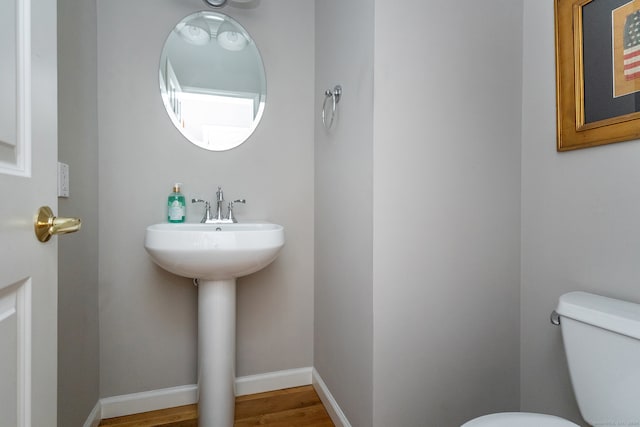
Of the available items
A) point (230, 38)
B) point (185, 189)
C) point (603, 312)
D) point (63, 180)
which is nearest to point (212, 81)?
point (230, 38)

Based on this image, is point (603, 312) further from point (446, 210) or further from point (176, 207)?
point (176, 207)

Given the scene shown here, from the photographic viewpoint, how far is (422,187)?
3.89 ft

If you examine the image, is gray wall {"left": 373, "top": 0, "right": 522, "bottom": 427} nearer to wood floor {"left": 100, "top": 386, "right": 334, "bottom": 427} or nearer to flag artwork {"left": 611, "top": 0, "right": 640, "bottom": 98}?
flag artwork {"left": 611, "top": 0, "right": 640, "bottom": 98}

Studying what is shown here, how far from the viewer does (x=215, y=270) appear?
120 cm

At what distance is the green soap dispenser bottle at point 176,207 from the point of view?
148 centimetres

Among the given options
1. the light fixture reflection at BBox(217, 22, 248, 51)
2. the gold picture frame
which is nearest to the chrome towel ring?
the light fixture reflection at BBox(217, 22, 248, 51)

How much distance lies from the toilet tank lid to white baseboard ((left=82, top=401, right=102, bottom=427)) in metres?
1.78

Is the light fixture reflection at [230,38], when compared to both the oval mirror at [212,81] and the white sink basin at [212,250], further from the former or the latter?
the white sink basin at [212,250]

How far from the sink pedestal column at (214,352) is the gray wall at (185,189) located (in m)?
0.30

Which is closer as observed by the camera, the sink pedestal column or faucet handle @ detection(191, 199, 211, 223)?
the sink pedestal column

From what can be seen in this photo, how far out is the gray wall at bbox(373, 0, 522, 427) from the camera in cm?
114

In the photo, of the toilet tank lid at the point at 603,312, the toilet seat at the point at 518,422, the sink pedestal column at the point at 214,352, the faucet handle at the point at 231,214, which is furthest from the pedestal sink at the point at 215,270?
the toilet tank lid at the point at 603,312

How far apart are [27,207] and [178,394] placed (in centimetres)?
→ 139

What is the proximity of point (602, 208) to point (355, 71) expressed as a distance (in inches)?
37.3
